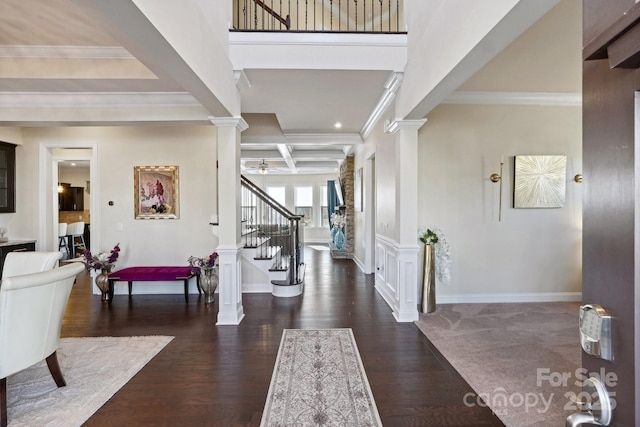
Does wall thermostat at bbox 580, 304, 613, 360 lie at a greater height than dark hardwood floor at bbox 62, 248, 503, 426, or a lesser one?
greater

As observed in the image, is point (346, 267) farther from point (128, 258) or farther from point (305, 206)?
point (305, 206)

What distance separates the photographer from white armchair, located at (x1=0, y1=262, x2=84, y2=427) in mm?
1946

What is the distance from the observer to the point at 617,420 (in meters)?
0.65

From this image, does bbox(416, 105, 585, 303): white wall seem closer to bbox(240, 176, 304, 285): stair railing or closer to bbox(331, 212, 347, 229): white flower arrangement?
bbox(240, 176, 304, 285): stair railing

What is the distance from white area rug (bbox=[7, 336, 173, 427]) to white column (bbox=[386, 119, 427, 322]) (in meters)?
2.67

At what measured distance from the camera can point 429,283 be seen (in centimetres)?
390

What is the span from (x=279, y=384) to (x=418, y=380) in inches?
42.9

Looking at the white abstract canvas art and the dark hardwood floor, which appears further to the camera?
the white abstract canvas art

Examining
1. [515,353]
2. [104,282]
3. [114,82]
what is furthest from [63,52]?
[515,353]

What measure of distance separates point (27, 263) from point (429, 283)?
4.15m

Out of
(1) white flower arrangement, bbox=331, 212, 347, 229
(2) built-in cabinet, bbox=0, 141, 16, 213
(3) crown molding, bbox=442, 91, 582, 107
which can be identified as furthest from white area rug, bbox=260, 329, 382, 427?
(1) white flower arrangement, bbox=331, 212, 347, 229

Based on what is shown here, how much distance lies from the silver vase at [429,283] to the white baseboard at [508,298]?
0.40m

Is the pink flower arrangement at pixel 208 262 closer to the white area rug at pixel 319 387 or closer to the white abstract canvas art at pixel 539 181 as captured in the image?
the white area rug at pixel 319 387

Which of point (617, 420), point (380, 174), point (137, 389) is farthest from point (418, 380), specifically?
point (380, 174)
